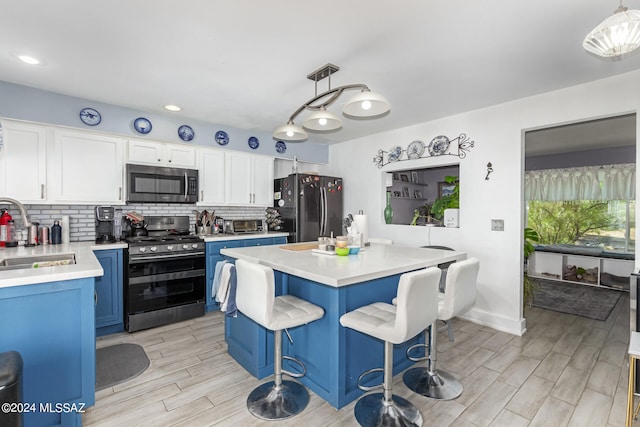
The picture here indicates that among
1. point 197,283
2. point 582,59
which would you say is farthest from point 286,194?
point 582,59

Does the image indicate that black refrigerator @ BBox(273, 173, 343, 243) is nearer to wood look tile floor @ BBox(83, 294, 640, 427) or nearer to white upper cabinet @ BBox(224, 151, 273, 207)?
white upper cabinet @ BBox(224, 151, 273, 207)

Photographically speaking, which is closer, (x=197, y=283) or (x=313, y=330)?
(x=313, y=330)

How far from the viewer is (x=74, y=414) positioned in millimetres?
1781

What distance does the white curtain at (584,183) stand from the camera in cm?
525

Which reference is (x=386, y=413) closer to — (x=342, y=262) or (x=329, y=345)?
(x=329, y=345)

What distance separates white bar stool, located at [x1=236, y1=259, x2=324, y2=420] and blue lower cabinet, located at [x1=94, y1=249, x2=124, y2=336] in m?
1.96

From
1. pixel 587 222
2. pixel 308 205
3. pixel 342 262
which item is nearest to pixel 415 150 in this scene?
pixel 308 205

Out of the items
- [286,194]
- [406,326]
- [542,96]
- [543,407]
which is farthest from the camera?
[286,194]

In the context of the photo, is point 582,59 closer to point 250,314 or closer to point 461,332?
point 461,332

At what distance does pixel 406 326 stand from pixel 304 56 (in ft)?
6.58

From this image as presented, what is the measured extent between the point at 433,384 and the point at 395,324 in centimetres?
97

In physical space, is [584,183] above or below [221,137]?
below

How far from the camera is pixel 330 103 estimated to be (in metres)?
2.44

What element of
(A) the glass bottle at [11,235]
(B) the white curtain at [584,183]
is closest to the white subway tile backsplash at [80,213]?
(A) the glass bottle at [11,235]
